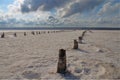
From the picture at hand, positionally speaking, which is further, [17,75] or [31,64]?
[31,64]

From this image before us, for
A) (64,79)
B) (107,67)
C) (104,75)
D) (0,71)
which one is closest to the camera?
(64,79)

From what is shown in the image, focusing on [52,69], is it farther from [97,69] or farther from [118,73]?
[118,73]

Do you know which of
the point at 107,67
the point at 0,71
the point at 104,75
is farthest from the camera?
the point at 107,67

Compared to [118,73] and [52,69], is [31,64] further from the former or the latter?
[118,73]

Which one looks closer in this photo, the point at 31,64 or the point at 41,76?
the point at 41,76

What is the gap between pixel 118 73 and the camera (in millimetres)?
9391

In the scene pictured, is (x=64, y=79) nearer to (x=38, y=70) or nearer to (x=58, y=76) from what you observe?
(x=58, y=76)

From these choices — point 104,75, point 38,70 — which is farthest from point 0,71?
point 104,75

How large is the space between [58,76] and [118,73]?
2846mm

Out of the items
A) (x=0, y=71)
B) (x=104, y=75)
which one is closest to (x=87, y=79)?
(x=104, y=75)

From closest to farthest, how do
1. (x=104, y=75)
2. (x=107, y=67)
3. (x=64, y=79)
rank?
1. (x=64, y=79)
2. (x=104, y=75)
3. (x=107, y=67)

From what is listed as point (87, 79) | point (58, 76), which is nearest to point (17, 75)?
point (58, 76)

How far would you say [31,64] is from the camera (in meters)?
11.2

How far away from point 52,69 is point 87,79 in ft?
7.14
